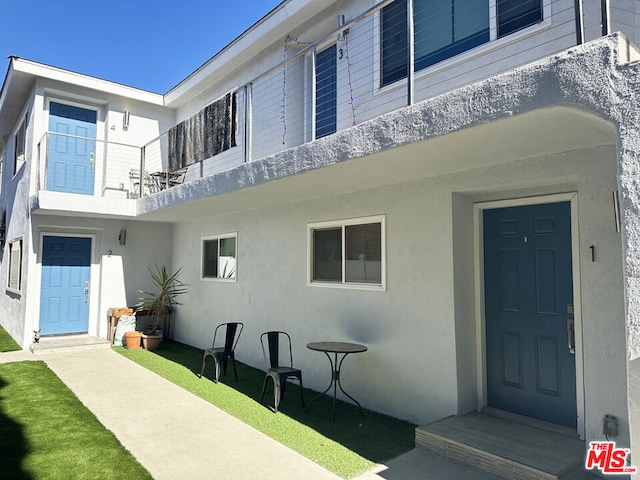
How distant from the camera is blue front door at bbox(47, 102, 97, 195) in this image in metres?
10.9

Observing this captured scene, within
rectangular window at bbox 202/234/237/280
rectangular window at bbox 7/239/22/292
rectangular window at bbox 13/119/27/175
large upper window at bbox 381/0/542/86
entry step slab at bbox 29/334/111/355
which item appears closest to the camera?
large upper window at bbox 381/0/542/86

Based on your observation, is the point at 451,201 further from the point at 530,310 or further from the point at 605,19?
the point at 605,19

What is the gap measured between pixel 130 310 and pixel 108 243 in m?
1.83

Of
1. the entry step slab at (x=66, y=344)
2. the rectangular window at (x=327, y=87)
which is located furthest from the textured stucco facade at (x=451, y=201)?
the entry step slab at (x=66, y=344)

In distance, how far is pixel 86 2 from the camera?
12562 mm

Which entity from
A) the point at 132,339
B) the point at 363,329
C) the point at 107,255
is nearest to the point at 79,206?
the point at 107,255

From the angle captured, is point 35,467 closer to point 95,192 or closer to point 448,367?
point 448,367

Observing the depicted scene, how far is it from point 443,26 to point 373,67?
1326 millimetres

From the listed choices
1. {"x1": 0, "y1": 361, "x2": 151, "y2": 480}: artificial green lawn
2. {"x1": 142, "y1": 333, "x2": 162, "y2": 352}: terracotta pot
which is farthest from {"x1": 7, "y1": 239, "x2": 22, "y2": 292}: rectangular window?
{"x1": 0, "y1": 361, "x2": 151, "y2": 480}: artificial green lawn

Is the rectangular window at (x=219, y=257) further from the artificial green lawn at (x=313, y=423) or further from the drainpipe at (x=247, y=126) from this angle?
the drainpipe at (x=247, y=126)

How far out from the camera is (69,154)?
36.4ft

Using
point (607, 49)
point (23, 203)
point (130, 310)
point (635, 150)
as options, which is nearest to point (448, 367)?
point (635, 150)

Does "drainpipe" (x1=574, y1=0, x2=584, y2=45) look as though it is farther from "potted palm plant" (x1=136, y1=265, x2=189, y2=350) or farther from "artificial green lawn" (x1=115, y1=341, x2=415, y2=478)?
"potted palm plant" (x1=136, y1=265, x2=189, y2=350)

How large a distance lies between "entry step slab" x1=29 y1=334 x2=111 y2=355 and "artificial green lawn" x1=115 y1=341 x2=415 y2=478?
3030mm
